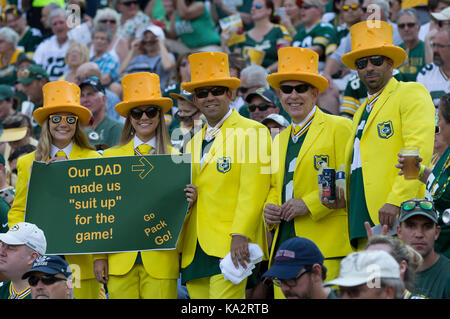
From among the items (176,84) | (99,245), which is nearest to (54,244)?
(99,245)

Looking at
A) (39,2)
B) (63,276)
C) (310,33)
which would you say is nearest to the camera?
(63,276)

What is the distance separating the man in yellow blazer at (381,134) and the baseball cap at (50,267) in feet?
7.11

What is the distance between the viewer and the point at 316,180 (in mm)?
6879

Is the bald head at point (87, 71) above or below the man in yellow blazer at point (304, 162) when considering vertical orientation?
above

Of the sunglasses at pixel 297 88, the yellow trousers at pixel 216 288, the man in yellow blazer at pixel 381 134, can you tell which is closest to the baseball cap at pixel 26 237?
the yellow trousers at pixel 216 288

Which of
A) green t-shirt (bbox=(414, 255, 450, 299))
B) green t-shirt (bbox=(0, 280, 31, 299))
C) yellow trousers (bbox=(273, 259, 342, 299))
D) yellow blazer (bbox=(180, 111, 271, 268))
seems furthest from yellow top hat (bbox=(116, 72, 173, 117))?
green t-shirt (bbox=(414, 255, 450, 299))

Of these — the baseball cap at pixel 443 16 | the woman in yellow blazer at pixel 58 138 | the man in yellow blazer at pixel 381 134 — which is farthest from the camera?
the baseball cap at pixel 443 16

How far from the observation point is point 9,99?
12.4 metres

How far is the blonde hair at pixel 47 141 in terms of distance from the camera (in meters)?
7.63

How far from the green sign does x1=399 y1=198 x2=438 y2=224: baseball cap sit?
183 cm

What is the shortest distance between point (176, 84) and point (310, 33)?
2.11m

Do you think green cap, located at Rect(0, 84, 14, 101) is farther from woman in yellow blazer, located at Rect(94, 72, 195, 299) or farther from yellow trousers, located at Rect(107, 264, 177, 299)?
yellow trousers, located at Rect(107, 264, 177, 299)

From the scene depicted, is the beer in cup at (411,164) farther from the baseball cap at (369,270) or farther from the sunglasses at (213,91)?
the sunglasses at (213,91)

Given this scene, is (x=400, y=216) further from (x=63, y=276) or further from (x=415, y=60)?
(x=415, y=60)
